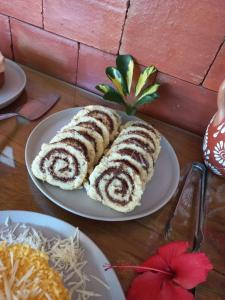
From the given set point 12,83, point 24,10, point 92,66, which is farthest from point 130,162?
point 24,10

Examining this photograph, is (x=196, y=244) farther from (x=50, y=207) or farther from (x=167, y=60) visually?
(x=167, y=60)

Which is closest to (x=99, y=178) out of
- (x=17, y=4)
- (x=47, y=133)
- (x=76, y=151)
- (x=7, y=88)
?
(x=76, y=151)

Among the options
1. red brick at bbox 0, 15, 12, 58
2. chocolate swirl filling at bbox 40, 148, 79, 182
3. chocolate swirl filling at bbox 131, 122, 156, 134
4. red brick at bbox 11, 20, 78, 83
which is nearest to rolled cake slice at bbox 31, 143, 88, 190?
chocolate swirl filling at bbox 40, 148, 79, 182

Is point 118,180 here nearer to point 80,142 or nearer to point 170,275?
point 80,142

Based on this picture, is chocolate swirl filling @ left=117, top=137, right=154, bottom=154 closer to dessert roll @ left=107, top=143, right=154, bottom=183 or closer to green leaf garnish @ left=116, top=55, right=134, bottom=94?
dessert roll @ left=107, top=143, right=154, bottom=183

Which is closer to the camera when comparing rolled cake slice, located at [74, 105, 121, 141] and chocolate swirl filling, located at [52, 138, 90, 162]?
chocolate swirl filling, located at [52, 138, 90, 162]

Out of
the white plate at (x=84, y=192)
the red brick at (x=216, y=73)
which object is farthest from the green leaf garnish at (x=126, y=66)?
the red brick at (x=216, y=73)
